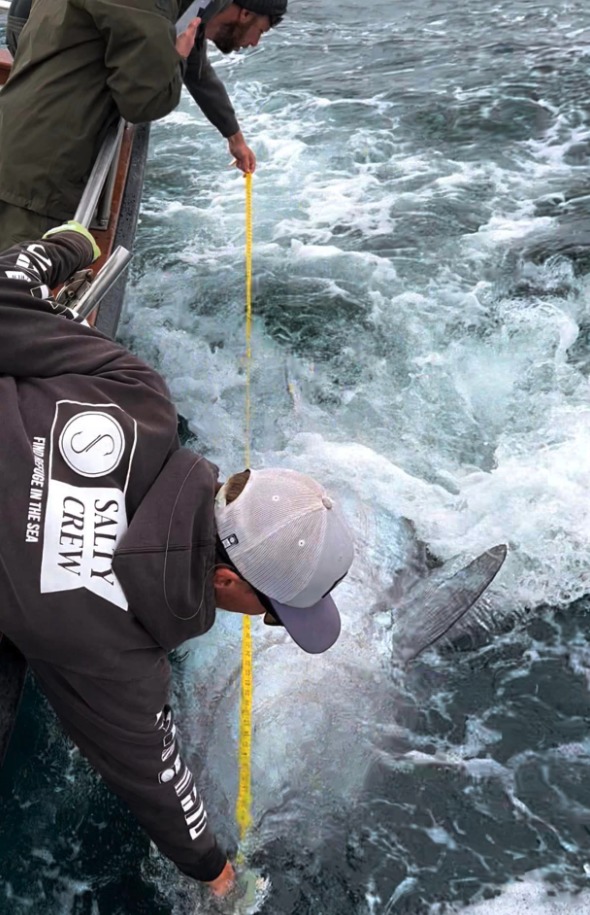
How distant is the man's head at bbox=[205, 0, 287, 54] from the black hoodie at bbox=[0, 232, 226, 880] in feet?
7.57

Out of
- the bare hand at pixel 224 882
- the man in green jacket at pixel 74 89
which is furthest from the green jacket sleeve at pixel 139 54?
the bare hand at pixel 224 882

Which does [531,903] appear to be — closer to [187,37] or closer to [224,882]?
[224,882]

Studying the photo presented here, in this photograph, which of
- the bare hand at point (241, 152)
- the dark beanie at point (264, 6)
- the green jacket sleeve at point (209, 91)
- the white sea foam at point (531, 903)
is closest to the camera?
the white sea foam at point (531, 903)

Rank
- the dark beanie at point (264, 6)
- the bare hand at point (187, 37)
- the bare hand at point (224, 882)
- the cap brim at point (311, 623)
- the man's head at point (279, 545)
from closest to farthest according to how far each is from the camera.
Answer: the man's head at point (279, 545) → the cap brim at point (311, 623) → the bare hand at point (224, 882) → the bare hand at point (187, 37) → the dark beanie at point (264, 6)

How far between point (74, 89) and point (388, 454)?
261 cm

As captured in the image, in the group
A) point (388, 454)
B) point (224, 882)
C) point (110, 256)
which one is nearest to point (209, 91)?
point (110, 256)

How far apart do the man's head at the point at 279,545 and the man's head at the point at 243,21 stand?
271 cm

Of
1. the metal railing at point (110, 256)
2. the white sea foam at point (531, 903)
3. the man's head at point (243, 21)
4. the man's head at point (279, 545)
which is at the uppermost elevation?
the man's head at point (243, 21)

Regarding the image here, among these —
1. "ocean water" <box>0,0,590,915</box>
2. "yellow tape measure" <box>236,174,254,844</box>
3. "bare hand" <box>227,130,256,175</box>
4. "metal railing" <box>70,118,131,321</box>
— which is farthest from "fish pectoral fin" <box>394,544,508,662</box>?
"bare hand" <box>227,130,256,175</box>

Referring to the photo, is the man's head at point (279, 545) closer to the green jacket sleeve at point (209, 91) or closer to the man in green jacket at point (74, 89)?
the man in green jacket at point (74, 89)

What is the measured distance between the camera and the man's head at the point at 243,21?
3738 mm

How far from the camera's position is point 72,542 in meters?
1.89

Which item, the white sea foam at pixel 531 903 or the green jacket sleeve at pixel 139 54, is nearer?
the white sea foam at pixel 531 903

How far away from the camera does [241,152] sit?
5.20m
